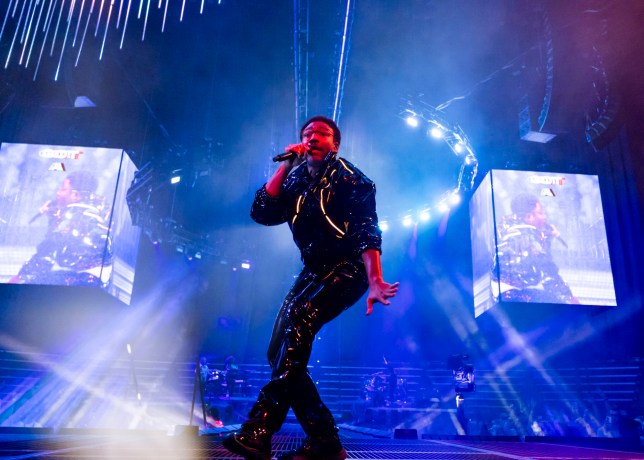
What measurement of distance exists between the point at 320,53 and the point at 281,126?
416 cm

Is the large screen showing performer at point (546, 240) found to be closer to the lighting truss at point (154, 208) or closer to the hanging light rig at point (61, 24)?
the hanging light rig at point (61, 24)

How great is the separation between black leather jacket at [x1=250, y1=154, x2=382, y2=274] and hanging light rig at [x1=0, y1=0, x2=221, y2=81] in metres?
9.77

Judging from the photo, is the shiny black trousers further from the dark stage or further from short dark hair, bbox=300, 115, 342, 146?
the dark stage

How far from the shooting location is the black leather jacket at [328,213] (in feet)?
7.30

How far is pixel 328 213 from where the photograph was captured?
2.27 meters

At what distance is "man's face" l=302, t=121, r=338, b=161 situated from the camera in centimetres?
241

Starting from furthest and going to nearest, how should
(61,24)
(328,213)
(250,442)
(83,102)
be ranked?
(83,102) → (61,24) → (328,213) → (250,442)

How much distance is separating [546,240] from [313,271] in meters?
12.4

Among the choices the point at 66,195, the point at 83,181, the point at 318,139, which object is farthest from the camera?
the point at 83,181

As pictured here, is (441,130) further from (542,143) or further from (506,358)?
(506,358)

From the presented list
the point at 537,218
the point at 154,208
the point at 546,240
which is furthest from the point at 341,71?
the point at 154,208

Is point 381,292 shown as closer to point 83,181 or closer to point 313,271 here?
point 313,271

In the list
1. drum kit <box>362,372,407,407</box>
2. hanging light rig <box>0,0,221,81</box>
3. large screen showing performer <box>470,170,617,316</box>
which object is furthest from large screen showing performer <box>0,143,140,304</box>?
large screen showing performer <box>470,170,617,316</box>

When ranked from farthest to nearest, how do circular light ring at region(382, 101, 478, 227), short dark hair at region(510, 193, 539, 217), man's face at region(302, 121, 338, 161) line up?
short dark hair at region(510, 193, 539, 217) < circular light ring at region(382, 101, 478, 227) < man's face at region(302, 121, 338, 161)
